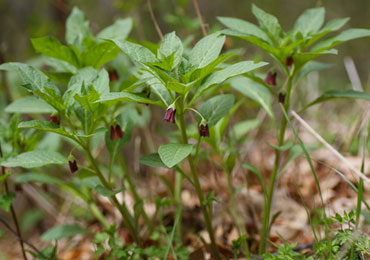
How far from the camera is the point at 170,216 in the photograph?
2.46 m

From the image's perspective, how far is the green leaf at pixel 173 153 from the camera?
3.98 feet

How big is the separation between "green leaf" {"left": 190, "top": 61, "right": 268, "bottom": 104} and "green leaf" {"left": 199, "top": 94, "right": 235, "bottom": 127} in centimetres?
23

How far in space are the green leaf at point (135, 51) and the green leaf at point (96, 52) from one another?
0.36 meters

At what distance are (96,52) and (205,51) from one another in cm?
59

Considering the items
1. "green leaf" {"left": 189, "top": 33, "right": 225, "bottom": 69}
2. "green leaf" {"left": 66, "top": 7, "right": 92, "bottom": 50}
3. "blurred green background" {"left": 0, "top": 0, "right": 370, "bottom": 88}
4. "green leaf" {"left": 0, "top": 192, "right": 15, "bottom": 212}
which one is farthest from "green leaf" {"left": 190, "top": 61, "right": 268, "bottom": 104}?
"blurred green background" {"left": 0, "top": 0, "right": 370, "bottom": 88}

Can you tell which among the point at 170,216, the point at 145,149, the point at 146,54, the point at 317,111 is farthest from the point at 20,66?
the point at 317,111

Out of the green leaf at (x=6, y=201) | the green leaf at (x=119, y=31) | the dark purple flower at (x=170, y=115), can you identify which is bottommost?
the green leaf at (x=6, y=201)

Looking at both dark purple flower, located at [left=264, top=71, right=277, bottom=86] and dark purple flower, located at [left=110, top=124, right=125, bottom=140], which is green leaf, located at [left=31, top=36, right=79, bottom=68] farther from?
dark purple flower, located at [left=264, top=71, right=277, bottom=86]

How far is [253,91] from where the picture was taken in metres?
1.91

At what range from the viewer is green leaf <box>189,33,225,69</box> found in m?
1.36

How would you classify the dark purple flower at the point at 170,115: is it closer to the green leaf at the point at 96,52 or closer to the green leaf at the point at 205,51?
the green leaf at the point at 205,51

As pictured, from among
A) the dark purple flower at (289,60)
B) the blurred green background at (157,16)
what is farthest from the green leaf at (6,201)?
the dark purple flower at (289,60)

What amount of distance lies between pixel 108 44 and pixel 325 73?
6.37 meters

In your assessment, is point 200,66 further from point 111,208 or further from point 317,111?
point 317,111
